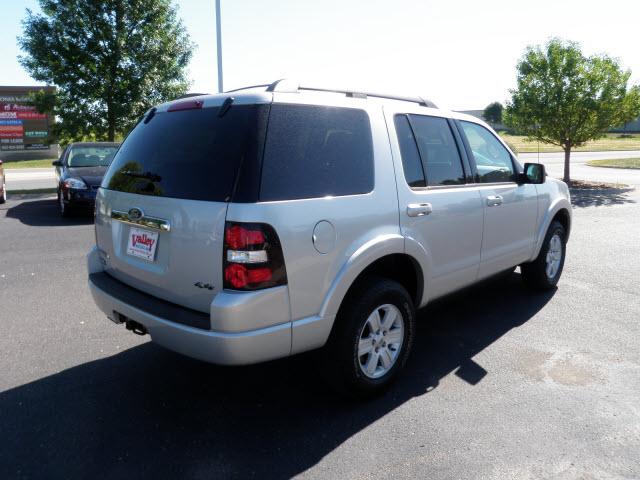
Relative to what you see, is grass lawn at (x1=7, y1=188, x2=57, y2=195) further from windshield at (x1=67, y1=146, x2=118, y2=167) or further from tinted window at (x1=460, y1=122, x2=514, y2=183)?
tinted window at (x1=460, y1=122, x2=514, y2=183)

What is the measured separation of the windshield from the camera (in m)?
11.2

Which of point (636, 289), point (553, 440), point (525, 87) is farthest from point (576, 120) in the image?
point (553, 440)

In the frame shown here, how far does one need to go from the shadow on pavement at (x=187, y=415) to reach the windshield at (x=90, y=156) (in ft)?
26.9

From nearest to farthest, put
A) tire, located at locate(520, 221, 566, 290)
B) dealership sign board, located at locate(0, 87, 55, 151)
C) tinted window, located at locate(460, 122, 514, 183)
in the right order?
tinted window, located at locate(460, 122, 514, 183) → tire, located at locate(520, 221, 566, 290) → dealership sign board, located at locate(0, 87, 55, 151)

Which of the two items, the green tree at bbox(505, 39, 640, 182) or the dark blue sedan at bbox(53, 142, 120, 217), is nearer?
the dark blue sedan at bbox(53, 142, 120, 217)

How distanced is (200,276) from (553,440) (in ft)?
6.96

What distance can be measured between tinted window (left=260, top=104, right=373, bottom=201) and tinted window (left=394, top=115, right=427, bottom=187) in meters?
0.32

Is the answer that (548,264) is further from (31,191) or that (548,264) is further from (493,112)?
(493,112)

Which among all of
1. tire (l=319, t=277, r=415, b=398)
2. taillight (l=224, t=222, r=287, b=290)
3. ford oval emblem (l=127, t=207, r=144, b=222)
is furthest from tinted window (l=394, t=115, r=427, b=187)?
ford oval emblem (l=127, t=207, r=144, b=222)

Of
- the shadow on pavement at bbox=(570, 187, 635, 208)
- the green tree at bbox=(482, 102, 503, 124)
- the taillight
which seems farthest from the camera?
the green tree at bbox=(482, 102, 503, 124)

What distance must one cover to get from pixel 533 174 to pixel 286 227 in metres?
2.97

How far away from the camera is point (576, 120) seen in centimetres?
1606

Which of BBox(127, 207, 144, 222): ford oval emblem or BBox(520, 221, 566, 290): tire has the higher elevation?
BBox(127, 207, 144, 222): ford oval emblem

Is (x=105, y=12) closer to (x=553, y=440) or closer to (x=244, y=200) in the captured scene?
(x=244, y=200)
